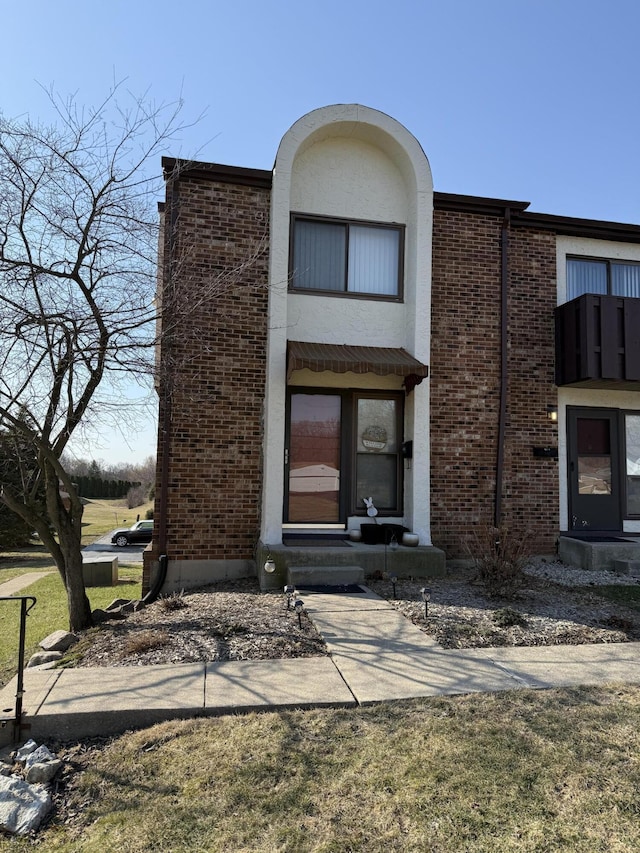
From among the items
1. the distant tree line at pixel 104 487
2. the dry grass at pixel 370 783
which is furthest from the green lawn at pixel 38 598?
the distant tree line at pixel 104 487

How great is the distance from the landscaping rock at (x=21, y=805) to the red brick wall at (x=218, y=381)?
480 cm

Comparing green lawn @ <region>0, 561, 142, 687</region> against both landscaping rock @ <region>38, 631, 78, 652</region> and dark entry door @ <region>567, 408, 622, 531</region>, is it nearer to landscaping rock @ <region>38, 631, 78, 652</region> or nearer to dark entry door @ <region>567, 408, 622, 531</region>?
landscaping rock @ <region>38, 631, 78, 652</region>

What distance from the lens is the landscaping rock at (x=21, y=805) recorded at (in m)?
2.66

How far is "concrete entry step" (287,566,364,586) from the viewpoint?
6.89 m

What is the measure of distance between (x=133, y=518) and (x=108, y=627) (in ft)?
98.8

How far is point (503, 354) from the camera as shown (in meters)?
8.94

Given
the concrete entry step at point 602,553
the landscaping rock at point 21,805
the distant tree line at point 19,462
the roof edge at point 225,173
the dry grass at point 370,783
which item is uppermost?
the roof edge at point 225,173

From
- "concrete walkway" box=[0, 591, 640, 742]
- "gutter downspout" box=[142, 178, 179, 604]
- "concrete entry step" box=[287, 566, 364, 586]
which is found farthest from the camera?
"gutter downspout" box=[142, 178, 179, 604]

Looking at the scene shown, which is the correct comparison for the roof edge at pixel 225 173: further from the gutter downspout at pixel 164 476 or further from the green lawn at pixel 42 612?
the green lawn at pixel 42 612

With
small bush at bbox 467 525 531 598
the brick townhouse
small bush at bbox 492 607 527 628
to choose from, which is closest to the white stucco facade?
the brick townhouse

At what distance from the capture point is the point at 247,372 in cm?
804

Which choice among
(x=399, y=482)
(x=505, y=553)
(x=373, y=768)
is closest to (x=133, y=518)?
(x=399, y=482)

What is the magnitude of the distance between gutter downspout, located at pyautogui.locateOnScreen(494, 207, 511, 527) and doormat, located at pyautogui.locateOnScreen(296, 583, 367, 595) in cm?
299

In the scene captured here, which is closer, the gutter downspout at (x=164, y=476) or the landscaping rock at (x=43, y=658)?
the landscaping rock at (x=43, y=658)
